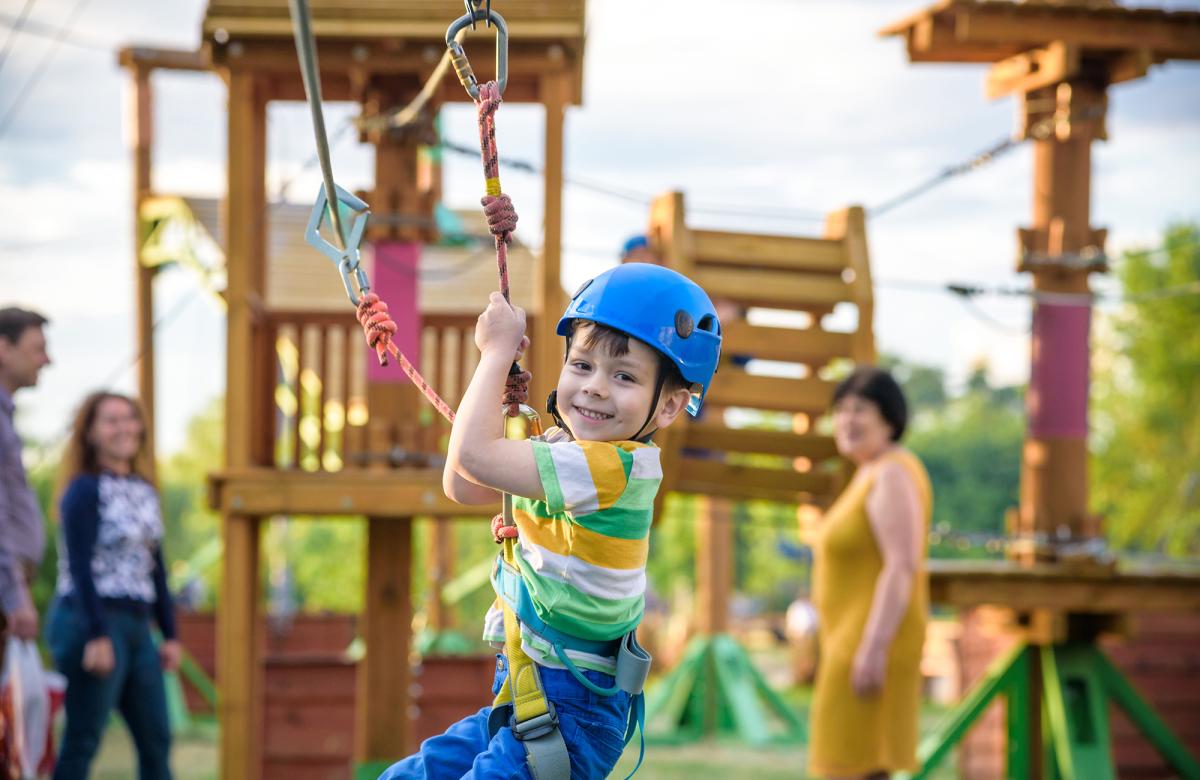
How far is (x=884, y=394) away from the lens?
20.5ft

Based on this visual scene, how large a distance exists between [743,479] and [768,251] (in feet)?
4.08

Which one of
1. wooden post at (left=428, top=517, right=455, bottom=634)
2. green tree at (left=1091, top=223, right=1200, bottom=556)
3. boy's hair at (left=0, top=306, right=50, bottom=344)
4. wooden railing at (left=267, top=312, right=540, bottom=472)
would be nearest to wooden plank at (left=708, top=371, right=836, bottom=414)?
wooden railing at (left=267, top=312, right=540, bottom=472)

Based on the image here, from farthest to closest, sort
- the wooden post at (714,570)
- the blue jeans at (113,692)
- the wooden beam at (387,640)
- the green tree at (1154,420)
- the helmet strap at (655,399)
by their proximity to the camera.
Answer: the green tree at (1154,420) → the wooden post at (714,570) → the wooden beam at (387,640) → the blue jeans at (113,692) → the helmet strap at (655,399)

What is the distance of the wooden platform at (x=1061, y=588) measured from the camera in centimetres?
809

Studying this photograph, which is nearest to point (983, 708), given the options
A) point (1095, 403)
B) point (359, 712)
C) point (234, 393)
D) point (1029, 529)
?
point (1029, 529)

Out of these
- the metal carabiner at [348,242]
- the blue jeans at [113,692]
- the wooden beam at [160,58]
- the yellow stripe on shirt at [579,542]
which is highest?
the wooden beam at [160,58]

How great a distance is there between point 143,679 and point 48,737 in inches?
16.7

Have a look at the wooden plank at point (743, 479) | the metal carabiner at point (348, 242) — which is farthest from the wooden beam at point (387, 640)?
the metal carabiner at point (348, 242)

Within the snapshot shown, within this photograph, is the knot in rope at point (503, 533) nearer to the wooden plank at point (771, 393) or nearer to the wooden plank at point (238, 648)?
the wooden plank at point (238, 648)

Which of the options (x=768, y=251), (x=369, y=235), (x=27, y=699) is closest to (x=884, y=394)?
(x=768, y=251)

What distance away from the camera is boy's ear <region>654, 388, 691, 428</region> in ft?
10.6

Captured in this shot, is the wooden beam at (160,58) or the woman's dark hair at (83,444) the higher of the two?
the wooden beam at (160,58)

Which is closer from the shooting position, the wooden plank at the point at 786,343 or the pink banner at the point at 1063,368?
the wooden plank at the point at 786,343

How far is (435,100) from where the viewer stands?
7.92 m
